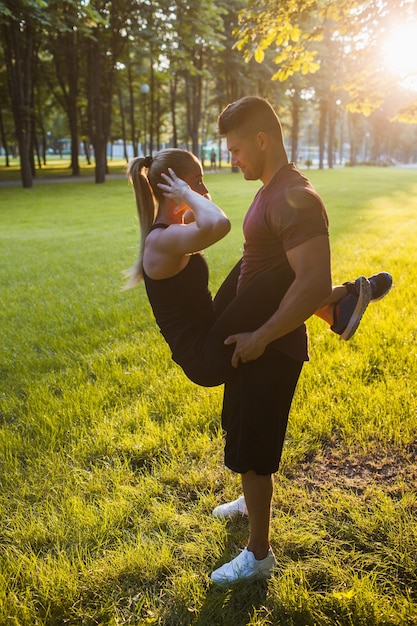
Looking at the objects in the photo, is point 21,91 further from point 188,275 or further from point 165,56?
point 188,275

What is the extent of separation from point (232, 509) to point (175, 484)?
50 cm

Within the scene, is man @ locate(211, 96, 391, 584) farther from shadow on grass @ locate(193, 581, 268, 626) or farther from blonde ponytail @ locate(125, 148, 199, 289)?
blonde ponytail @ locate(125, 148, 199, 289)

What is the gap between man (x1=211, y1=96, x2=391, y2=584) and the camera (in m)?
2.04

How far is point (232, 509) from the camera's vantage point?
3.03m

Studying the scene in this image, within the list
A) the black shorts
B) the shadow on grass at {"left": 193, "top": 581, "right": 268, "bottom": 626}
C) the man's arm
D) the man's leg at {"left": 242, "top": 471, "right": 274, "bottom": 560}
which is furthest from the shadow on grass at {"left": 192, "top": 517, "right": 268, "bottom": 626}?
the man's arm

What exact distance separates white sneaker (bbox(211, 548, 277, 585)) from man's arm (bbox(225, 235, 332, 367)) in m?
1.21

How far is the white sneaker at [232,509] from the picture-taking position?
302 cm

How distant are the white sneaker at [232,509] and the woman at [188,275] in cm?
100

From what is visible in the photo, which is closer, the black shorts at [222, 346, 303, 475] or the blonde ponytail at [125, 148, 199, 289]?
the black shorts at [222, 346, 303, 475]

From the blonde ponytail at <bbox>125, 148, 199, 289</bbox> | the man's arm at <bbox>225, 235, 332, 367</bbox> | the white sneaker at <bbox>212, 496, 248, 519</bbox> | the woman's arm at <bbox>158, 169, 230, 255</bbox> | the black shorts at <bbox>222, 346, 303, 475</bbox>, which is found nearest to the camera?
the man's arm at <bbox>225, 235, 332, 367</bbox>

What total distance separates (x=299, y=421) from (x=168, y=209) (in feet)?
7.45

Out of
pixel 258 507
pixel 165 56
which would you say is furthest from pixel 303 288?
pixel 165 56

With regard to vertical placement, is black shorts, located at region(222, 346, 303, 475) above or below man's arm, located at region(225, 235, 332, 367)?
below

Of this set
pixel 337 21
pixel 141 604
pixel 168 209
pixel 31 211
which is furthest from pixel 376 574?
pixel 31 211
